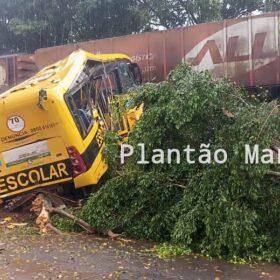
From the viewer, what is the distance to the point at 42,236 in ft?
19.0

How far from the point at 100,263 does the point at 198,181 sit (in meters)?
1.60

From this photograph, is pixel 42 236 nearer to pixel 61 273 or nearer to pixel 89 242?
pixel 89 242

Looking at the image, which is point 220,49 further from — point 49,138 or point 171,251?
point 171,251

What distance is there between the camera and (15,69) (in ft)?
46.6

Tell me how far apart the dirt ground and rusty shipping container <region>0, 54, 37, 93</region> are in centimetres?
917

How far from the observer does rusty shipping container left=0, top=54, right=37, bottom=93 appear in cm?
1415

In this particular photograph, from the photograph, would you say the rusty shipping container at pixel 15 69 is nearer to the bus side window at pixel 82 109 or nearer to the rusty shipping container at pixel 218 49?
the rusty shipping container at pixel 218 49

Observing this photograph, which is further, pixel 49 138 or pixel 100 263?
pixel 49 138

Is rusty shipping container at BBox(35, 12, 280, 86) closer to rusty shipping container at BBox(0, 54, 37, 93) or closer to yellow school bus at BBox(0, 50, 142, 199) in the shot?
rusty shipping container at BBox(0, 54, 37, 93)

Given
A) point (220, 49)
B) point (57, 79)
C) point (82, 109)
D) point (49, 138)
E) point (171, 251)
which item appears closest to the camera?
point (171, 251)

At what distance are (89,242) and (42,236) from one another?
62 cm

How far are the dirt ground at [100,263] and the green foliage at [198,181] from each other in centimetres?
27

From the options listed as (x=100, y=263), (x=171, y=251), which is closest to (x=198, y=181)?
(x=171, y=251)

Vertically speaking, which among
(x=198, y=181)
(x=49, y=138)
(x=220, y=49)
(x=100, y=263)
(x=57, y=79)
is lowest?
(x=100, y=263)
